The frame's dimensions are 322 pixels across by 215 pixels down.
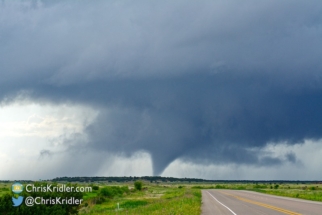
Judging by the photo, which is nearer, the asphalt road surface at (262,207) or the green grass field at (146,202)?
the asphalt road surface at (262,207)

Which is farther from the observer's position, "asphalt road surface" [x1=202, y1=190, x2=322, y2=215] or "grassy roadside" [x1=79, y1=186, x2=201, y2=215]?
"grassy roadside" [x1=79, y1=186, x2=201, y2=215]

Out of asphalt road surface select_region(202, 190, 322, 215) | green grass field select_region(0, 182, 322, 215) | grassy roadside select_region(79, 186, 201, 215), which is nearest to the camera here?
asphalt road surface select_region(202, 190, 322, 215)

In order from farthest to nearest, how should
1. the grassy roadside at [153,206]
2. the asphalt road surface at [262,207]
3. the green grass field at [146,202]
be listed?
the green grass field at [146,202]
the grassy roadside at [153,206]
the asphalt road surface at [262,207]

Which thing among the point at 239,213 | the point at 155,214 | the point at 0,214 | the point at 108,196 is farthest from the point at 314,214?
the point at 108,196

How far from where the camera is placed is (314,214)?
37000mm

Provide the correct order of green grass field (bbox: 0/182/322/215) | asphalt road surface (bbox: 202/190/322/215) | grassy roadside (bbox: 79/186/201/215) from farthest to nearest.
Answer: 1. green grass field (bbox: 0/182/322/215)
2. grassy roadside (bbox: 79/186/201/215)
3. asphalt road surface (bbox: 202/190/322/215)

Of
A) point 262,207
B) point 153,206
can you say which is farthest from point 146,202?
point 262,207

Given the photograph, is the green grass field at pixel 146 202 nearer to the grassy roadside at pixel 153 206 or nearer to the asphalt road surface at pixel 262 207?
the grassy roadside at pixel 153 206

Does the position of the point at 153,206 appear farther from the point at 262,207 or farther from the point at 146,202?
the point at 146,202

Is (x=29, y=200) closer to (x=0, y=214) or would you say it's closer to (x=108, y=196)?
(x=0, y=214)


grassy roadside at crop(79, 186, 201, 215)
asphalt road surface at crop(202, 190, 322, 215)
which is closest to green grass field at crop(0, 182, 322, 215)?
grassy roadside at crop(79, 186, 201, 215)

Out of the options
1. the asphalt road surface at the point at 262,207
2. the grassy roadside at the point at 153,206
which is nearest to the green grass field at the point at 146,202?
the grassy roadside at the point at 153,206

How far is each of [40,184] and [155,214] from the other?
18036 millimetres

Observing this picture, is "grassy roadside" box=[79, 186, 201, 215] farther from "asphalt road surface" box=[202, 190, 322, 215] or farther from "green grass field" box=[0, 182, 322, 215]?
"asphalt road surface" box=[202, 190, 322, 215]
